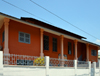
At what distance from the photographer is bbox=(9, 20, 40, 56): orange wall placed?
1102cm

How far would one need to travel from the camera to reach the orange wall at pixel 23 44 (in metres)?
11.0

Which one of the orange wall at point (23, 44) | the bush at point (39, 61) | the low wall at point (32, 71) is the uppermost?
the orange wall at point (23, 44)

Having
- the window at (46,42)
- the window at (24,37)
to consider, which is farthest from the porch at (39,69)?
the window at (46,42)

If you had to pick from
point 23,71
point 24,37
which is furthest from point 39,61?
point 24,37

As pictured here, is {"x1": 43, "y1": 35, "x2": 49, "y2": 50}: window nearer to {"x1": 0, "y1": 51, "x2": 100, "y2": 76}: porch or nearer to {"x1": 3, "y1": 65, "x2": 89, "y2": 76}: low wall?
{"x1": 0, "y1": 51, "x2": 100, "y2": 76}: porch

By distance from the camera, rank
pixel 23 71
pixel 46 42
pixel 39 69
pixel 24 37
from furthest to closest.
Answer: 1. pixel 46 42
2. pixel 24 37
3. pixel 39 69
4. pixel 23 71

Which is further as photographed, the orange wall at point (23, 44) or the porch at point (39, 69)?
the orange wall at point (23, 44)

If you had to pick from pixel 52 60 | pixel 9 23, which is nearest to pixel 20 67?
pixel 52 60

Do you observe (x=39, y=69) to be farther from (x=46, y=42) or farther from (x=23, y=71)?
(x=46, y=42)

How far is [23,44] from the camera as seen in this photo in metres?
11.7

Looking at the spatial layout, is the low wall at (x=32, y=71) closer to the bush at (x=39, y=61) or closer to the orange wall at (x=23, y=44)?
the bush at (x=39, y=61)

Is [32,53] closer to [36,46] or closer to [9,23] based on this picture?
[36,46]

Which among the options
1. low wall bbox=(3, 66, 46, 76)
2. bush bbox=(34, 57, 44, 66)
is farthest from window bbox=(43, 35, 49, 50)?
low wall bbox=(3, 66, 46, 76)

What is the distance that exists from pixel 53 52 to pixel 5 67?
9464mm
